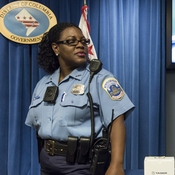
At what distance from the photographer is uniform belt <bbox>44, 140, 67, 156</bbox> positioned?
128 cm

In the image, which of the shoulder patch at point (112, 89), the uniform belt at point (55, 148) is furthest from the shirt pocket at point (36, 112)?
the shoulder patch at point (112, 89)

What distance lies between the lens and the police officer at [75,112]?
4.08 feet

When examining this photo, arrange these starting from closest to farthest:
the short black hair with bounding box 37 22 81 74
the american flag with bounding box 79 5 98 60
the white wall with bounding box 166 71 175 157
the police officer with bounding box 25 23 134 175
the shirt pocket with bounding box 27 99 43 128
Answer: the police officer with bounding box 25 23 134 175 < the shirt pocket with bounding box 27 99 43 128 < the short black hair with bounding box 37 22 81 74 < the american flag with bounding box 79 5 98 60 < the white wall with bounding box 166 71 175 157

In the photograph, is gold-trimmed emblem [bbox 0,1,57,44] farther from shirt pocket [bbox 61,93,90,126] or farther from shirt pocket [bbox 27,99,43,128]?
shirt pocket [bbox 61,93,90,126]

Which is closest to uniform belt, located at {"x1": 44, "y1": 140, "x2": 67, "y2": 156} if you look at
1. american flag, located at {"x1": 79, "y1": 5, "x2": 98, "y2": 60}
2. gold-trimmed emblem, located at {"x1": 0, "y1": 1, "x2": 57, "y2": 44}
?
american flag, located at {"x1": 79, "y1": 5, "x2": 98, "y2": 60}

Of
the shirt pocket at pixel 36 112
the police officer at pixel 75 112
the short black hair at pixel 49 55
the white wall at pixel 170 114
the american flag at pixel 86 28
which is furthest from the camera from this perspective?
the white wall at pixel 170 114

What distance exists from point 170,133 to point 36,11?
147cm

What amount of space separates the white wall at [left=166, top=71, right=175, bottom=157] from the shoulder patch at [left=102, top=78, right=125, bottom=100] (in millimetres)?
1133

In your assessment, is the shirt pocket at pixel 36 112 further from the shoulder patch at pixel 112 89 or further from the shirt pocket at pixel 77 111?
the shoulder patch at pixel 112 89

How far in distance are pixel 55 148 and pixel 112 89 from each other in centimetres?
38

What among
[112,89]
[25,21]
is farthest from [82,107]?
[25,21]

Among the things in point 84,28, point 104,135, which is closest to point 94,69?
point 104,135

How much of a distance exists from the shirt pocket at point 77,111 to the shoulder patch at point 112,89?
107 millimetres

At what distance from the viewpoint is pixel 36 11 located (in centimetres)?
223
